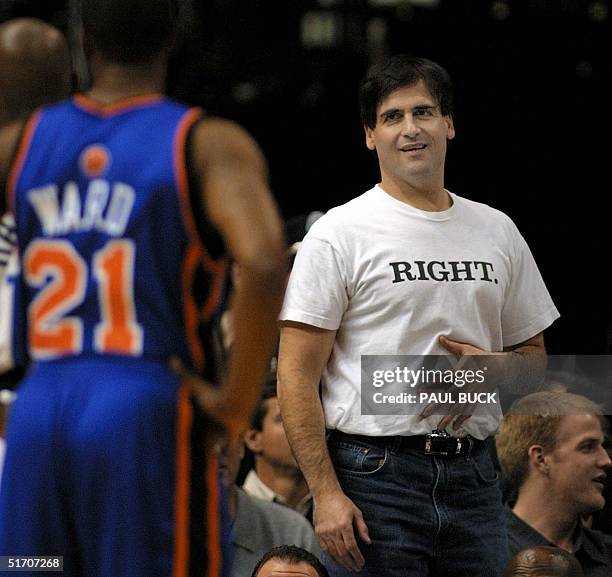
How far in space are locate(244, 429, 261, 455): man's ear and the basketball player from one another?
3.70 feet

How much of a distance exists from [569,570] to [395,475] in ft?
1.96

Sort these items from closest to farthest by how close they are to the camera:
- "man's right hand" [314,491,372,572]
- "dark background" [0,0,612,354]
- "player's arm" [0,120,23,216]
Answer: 1. "player's arm" [0,120,23,216]
2. "man's right hand" [314,491,372,572]
3. "dark background" [0,0,612,354]

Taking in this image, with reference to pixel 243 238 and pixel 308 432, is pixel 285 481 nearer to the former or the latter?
pixel 308 432

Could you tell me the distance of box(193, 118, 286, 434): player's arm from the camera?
191cm

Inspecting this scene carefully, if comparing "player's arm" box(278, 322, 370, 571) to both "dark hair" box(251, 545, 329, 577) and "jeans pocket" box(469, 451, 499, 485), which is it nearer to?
"dark hair" box(251, 545, 329, 577)

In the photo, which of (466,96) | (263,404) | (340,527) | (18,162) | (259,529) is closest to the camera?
(18,162)

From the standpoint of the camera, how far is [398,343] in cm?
257

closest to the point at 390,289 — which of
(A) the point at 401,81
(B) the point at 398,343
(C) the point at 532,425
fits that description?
(B) the point at 398,343

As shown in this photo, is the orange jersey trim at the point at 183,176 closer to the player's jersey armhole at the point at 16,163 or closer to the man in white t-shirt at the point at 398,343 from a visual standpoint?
the player's jersey armhole at the point at 16,163

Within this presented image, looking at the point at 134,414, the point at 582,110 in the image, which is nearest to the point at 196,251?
the point at 134,414

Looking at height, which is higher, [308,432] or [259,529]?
[308,432]

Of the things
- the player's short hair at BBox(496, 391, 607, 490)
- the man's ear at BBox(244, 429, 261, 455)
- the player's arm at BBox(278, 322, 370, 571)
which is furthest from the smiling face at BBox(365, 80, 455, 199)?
the man's ear at BBox(244, 429, 261, 455)

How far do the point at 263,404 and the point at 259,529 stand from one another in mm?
359

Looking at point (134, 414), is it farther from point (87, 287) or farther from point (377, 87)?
point (377, 87)
